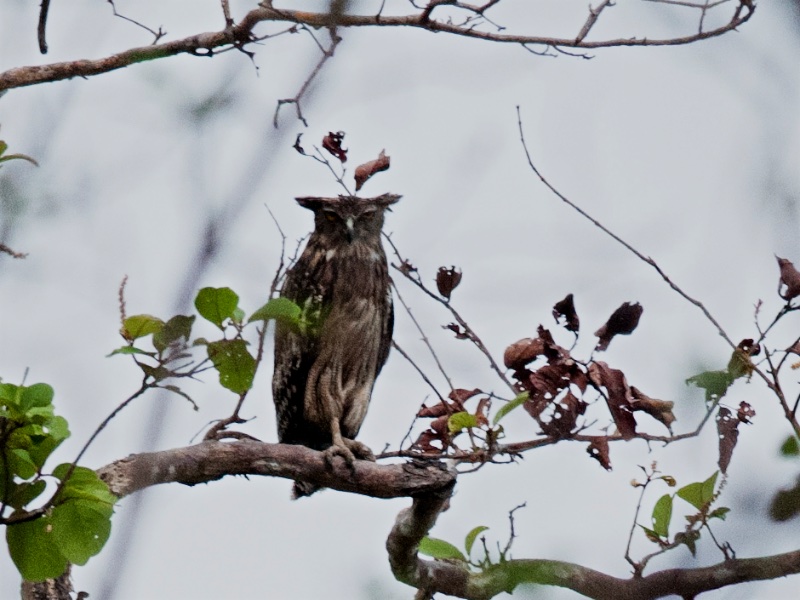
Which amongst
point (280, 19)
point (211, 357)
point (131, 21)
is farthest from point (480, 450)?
point (131, 21)

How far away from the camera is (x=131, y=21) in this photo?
3686 millimetres

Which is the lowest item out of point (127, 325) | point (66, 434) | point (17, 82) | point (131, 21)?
point (66, 434)

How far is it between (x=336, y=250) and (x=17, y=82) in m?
1.74

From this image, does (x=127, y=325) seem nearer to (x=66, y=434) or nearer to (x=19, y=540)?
(x=66, y=434)

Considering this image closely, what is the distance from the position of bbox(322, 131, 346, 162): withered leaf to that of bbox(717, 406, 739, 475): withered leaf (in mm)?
1702

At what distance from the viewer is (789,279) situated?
300cm

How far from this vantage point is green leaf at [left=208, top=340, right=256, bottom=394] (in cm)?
281

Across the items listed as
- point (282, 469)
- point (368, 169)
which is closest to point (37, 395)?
point (282, 469)

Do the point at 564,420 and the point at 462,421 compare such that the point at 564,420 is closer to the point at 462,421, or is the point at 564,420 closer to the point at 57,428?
the point at 462,421

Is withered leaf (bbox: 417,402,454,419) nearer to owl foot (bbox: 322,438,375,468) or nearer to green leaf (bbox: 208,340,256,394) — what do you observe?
owl foot (bbox: 322,438,375,468)

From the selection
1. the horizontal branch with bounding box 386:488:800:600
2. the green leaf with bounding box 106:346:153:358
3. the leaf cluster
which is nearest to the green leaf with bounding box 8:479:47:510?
the leaf cluster

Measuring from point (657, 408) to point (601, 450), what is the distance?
8.1 inches

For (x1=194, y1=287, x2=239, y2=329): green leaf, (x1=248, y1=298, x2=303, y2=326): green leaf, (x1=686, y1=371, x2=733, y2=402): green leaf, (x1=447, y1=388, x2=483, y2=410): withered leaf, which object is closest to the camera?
(x1=686, y1=371, x2=733, y2=402): green leaf

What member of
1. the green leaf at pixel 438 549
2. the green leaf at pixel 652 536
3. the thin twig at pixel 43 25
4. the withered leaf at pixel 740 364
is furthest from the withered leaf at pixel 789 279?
the thin twig at pixel 43 25
